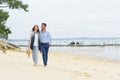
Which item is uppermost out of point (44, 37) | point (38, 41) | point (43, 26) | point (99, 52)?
point (43, 26)

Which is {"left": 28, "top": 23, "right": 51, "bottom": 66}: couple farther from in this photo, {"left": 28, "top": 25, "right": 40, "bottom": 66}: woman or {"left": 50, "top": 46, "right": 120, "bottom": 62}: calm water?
{"left": 50, "top": 46, "right": 120, "bottom": 62}: calm water

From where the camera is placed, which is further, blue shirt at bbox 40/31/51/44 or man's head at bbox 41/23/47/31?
blue shirt at bbox 40/31/51/44

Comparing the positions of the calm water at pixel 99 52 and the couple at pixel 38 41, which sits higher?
the couple at pixel 38 41

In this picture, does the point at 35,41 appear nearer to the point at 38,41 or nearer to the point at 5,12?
the point at 38,41

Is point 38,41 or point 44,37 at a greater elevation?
point 44,37

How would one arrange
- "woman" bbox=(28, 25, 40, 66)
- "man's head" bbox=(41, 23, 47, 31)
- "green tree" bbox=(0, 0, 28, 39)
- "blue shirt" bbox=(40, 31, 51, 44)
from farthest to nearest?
"green tree" bbox=(0, 0, 28, 39) < "blue shirt" bbox=(40, 31, 51, 44) < "woman" bbox=(28, 25, 40, 66) < "man's head" bbox=(41, 23, 47, 31)

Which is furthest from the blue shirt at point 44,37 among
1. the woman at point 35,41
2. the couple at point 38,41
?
the woman at point 35,41

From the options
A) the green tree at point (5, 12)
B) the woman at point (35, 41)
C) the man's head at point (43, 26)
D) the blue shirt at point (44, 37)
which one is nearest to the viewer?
the man's head at point (43, 26)

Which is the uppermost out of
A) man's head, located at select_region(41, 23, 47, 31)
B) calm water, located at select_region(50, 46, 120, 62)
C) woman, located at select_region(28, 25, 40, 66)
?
man's head, located at select_region(41, 23, 47, 31)

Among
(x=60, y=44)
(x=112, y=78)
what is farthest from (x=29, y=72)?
(x=60, y=44)

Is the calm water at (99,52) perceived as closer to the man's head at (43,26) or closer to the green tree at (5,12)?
the green tree at (5,12)

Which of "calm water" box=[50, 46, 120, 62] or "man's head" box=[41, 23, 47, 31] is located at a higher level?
"man's head" box=[41, 23, 47, 31]

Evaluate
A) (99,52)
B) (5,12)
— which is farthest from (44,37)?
(99,52)

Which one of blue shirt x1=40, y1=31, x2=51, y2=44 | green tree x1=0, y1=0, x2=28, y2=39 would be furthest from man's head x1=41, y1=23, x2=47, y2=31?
green tree x1=0, y1=0, x2=28, y2=39
